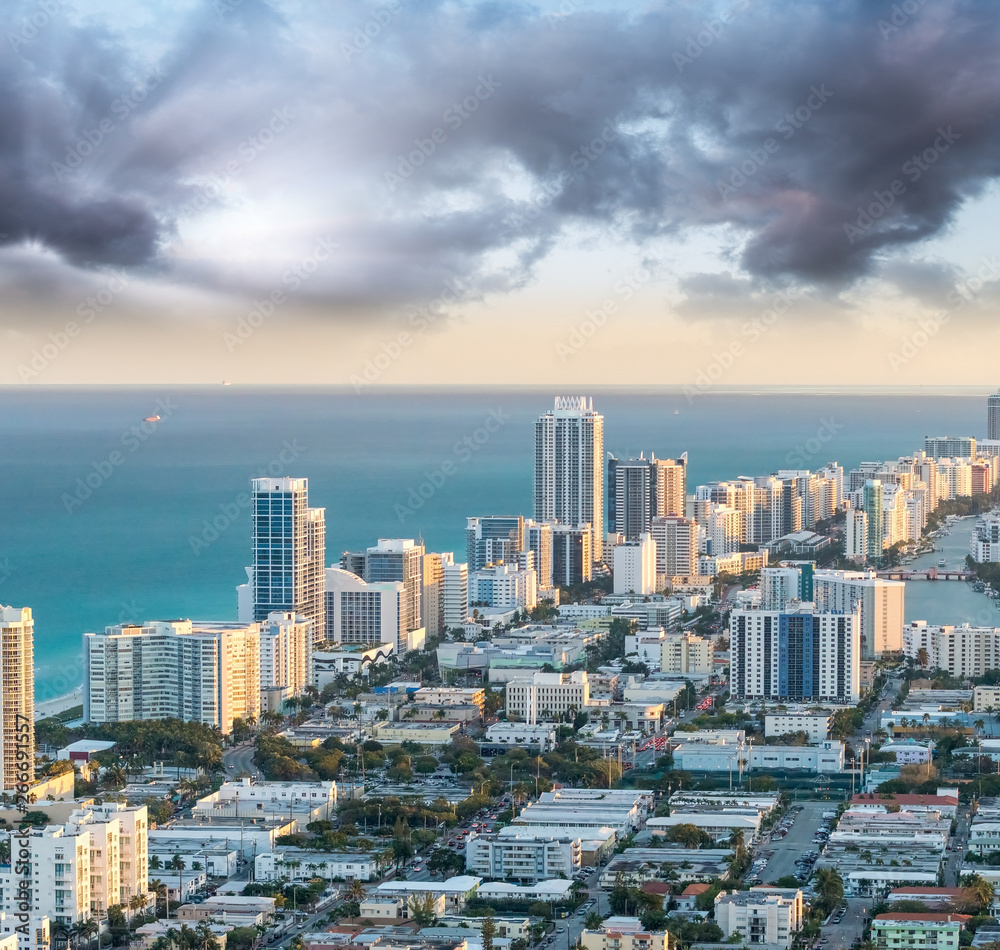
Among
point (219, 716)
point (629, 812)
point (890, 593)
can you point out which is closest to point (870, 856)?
point (629, 812)

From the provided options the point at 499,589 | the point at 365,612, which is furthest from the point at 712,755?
the point at 499,589

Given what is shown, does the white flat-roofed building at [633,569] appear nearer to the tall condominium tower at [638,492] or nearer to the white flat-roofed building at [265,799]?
the tall condominium tower at [638,492]

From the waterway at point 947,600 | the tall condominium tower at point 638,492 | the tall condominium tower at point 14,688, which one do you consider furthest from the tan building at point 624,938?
the tall condominium tower at point 638,492

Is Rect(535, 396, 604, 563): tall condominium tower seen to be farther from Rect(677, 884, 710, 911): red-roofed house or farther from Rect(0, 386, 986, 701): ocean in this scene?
Rect(677, 884, 710, 911): red-roofed house

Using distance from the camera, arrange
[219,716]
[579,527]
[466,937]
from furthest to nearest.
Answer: [579,527] < [219,716] < [466,937]

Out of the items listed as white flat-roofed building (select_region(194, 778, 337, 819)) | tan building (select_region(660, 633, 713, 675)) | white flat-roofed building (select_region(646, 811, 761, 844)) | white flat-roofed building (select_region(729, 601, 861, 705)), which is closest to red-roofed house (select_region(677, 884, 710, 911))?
white flat-roofed building (select_region(646, 811, 761, 844))

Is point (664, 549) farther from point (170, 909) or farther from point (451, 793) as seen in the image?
point (170, 909)
